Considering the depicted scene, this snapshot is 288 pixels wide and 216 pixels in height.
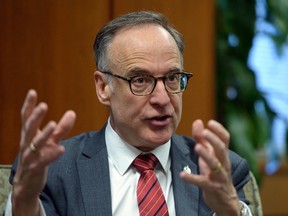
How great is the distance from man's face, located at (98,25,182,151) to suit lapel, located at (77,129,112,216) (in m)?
0.12

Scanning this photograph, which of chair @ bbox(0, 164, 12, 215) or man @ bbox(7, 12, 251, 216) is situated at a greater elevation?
man @ bbox(7, 12, 251, 216)

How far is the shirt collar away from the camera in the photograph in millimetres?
2312

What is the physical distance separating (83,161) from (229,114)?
1806 mm

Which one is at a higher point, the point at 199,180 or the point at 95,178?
the point at 199,180

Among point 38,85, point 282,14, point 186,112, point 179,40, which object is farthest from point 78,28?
point 282,14

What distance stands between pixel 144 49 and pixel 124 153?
380 mm

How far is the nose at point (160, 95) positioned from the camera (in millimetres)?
2197

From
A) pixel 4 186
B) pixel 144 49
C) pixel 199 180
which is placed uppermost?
pixel 144 49

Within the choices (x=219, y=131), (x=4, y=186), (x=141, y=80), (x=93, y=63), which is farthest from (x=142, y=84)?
(x=93, y=63)

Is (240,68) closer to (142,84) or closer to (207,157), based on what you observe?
(142,84)

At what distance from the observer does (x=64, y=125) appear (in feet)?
5.90

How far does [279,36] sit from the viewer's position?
13.6 ft

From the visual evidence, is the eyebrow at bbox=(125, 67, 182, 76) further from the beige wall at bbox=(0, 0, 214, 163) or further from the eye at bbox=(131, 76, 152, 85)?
the beige wall at bbox=(0, 0, 214, 163)

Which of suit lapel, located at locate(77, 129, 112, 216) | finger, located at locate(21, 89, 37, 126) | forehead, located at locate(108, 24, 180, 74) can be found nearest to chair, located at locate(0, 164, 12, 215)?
suit lapel, located at locate(77, 129, 112, 216)
